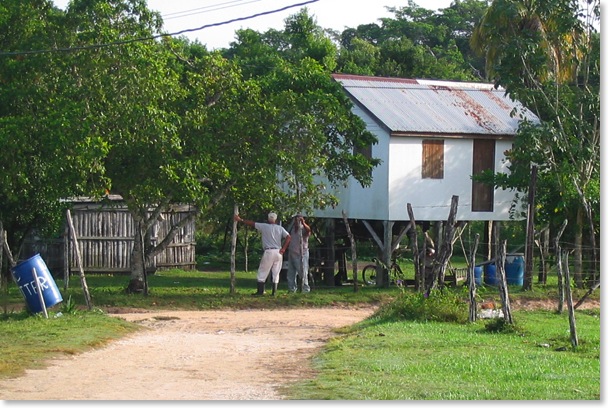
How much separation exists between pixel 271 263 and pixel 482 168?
27.9ft

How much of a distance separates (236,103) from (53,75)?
159 inches

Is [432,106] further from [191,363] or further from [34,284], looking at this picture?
[191,363]

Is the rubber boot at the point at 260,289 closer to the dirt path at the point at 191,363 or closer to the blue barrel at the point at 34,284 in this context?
the dirt path at the point at 191,363

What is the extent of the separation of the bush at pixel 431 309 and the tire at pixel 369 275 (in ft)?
34.9

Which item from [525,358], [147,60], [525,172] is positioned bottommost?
[525,358]

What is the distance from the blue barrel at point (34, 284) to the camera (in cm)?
1691

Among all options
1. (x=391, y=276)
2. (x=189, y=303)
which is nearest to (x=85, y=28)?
(x=189, y=303)

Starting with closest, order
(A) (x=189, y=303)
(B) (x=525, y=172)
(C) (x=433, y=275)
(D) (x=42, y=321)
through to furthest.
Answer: (D) (x=42, y=321)
(C) (x=433, y=275)
(A) (x=189, y=303)
(B) (x=525, y=172)

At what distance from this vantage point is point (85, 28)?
20641 millimetres

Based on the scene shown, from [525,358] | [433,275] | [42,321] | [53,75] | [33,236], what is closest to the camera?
[525,358]

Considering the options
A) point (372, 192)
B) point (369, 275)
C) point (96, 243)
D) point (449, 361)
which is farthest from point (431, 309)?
point (96, 243)

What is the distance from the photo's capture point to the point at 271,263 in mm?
22719

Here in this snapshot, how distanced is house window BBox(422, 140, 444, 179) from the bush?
33.6 ft

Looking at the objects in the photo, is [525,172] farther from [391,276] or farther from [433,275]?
[433,275]
